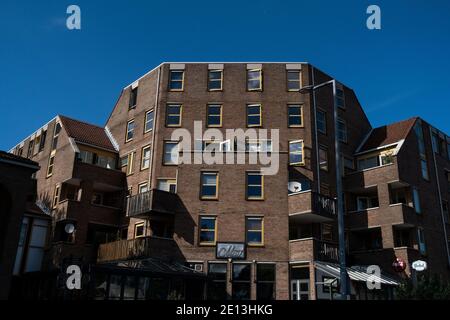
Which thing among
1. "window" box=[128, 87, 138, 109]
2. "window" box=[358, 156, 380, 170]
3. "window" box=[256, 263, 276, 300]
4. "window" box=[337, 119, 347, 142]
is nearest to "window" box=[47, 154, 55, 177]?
"window" box=[128, 87, 138, 109]

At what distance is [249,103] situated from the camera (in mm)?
35750

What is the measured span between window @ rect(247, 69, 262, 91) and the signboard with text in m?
12.2

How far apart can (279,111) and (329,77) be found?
6.69 meters

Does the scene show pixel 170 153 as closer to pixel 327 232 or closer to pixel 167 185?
pixel 167 185

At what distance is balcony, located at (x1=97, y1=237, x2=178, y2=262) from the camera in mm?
29688

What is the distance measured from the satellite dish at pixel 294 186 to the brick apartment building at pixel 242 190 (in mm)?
185

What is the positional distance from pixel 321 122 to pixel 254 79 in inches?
238

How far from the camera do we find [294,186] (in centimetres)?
3234

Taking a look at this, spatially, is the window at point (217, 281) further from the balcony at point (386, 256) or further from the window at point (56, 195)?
the window at point (56, 195)

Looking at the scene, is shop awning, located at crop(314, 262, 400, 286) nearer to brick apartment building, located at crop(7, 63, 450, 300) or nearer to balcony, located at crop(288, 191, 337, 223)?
brick apartment building, located at crop(7, 63, 450, 300)

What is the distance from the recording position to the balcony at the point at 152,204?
101 ft

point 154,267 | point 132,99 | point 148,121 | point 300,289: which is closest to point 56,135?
point 132,99
